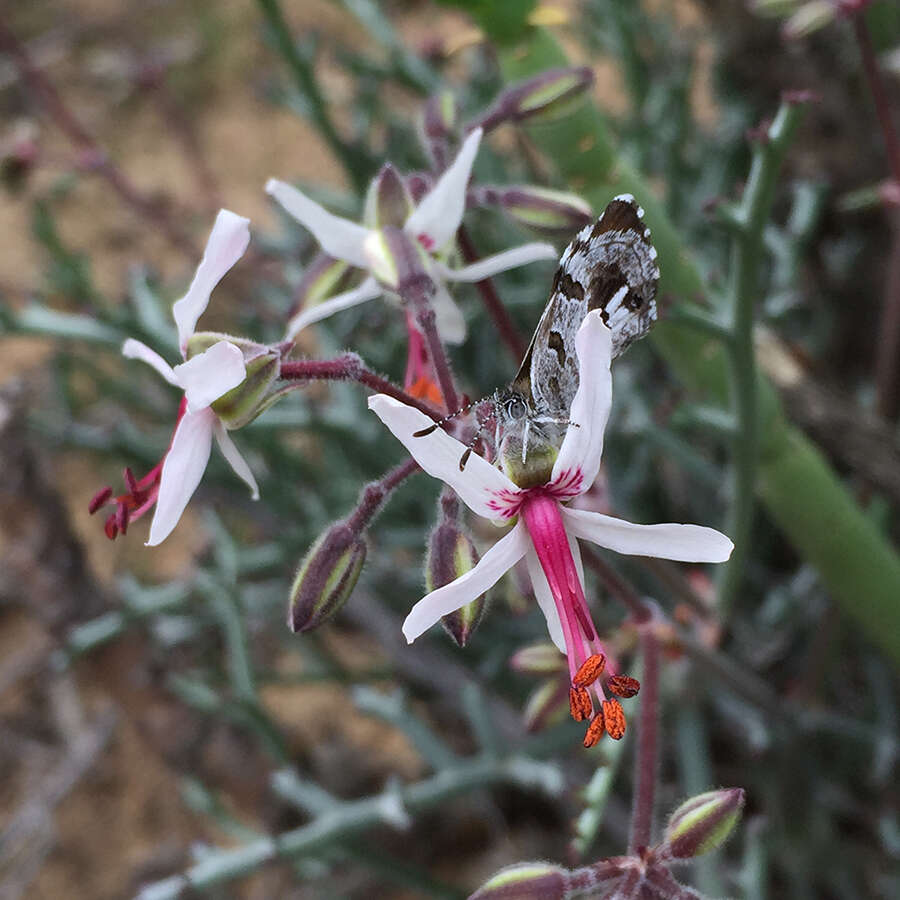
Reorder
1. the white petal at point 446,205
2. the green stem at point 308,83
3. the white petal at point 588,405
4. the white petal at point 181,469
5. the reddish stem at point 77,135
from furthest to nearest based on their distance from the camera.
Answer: the reddish stem at point 77,135 → the green stem at point 308,83 → the white petal at point 446,205 → the white petal at point 181,469 → the white petal at point 588,405

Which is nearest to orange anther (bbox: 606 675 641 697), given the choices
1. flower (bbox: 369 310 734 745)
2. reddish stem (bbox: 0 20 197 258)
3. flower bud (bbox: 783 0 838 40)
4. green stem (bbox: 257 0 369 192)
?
flower (bbox: 369 310 734 745)

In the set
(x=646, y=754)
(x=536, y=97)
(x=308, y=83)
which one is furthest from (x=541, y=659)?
(x=308, y=83)

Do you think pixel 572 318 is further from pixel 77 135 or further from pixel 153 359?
pixel 77 135

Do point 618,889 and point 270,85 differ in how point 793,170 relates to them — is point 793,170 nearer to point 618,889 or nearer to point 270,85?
point 270,85

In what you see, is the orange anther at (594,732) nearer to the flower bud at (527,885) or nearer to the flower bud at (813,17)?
the flower bud at (527,885)

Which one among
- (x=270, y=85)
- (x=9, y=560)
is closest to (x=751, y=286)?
(x=9, y=560)

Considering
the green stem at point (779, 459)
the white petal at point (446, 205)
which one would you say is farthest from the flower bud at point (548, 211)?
the green stem at point (779, 459)
